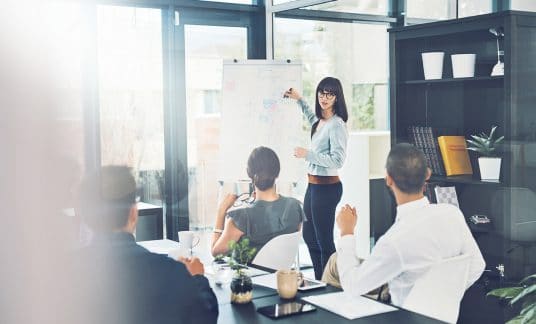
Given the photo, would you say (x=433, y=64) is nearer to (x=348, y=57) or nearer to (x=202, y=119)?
(x=348, y=57)

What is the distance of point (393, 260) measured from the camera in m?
1.71

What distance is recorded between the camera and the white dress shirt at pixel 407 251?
5.62 feet

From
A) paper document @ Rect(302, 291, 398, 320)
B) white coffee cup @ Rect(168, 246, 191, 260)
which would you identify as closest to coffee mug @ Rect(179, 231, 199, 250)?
white coffee cup @ Rect(168, 246, 191, 260)

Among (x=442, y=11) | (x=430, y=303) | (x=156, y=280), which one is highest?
(x=442, y=11)

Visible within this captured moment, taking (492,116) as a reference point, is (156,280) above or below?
below

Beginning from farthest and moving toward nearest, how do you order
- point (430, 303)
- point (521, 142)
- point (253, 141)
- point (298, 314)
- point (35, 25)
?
point (253, 141) < point (521, 142) < point (430, 303) < point (298, 314) < point (35, 25)

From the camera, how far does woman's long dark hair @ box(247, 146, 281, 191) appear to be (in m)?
2.82

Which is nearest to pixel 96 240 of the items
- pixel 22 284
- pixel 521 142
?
pixel 22 284

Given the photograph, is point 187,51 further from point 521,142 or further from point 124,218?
point 124,218

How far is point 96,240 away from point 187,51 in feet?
10.6

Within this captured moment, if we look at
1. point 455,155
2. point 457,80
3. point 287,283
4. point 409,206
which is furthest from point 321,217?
point 287,283

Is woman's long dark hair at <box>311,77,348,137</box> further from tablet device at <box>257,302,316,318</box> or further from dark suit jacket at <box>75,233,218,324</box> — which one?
dark suit jacket at <box>75,233,218,324</box>

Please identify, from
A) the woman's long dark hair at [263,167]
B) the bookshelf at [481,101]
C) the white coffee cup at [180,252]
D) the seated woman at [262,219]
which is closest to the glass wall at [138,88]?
the woman's long dark hair at [263,167]

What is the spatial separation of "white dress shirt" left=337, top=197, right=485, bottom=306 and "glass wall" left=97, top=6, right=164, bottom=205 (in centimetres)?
167
